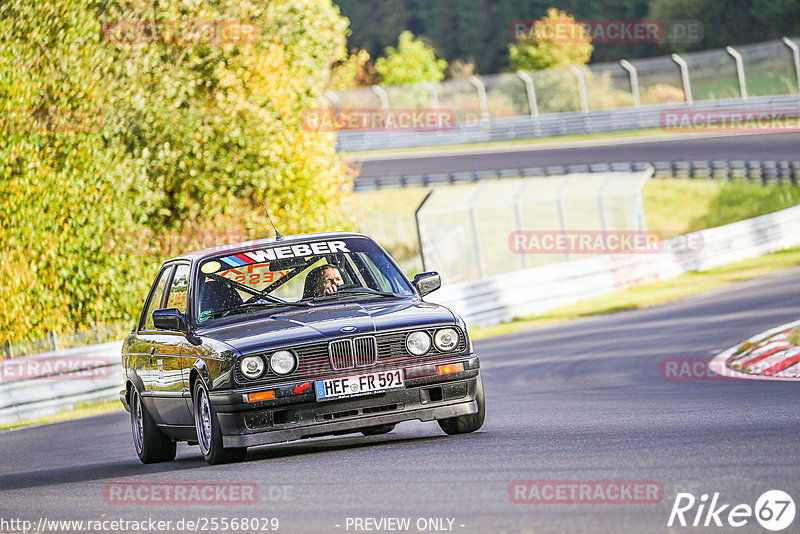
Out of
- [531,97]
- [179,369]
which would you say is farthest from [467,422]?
[531,97]

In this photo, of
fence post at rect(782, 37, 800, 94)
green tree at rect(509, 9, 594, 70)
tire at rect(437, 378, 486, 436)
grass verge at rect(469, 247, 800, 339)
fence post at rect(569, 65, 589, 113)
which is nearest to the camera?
tire at rect(437, 378, 486, 436)

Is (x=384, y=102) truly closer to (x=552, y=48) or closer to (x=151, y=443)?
(x=552, y=48)

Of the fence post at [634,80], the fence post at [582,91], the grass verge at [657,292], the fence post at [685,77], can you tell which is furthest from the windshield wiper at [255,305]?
the fence post at [582,91]

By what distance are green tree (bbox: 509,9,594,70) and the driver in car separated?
199 ft

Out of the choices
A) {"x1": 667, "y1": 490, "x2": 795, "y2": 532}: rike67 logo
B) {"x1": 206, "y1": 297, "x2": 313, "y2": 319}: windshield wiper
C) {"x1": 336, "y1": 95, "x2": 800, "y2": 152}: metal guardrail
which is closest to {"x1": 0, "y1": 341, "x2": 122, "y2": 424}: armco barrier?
{"x1": 206, "y1": 297, "x2": 313, "y2": 319}: windshield wiper

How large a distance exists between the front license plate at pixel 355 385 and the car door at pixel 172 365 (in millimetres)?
1431

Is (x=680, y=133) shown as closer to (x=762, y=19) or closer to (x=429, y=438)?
(x=762, y=19)

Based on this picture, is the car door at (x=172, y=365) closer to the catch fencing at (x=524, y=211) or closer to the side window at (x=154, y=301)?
the side window at (x=154, y=301)

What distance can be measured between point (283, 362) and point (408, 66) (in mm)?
68615

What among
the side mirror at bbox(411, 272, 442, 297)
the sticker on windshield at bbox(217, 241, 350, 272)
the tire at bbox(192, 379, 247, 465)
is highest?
the sticker on windshield at bbox(217, 241, 350, 272)

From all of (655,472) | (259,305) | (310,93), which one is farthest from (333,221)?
(655,472)

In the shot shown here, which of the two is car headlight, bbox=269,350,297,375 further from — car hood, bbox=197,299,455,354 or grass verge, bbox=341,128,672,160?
grass verge, bbox=341,128,672,160

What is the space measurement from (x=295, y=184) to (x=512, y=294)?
548cm

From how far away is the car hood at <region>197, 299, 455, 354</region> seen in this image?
827cm
